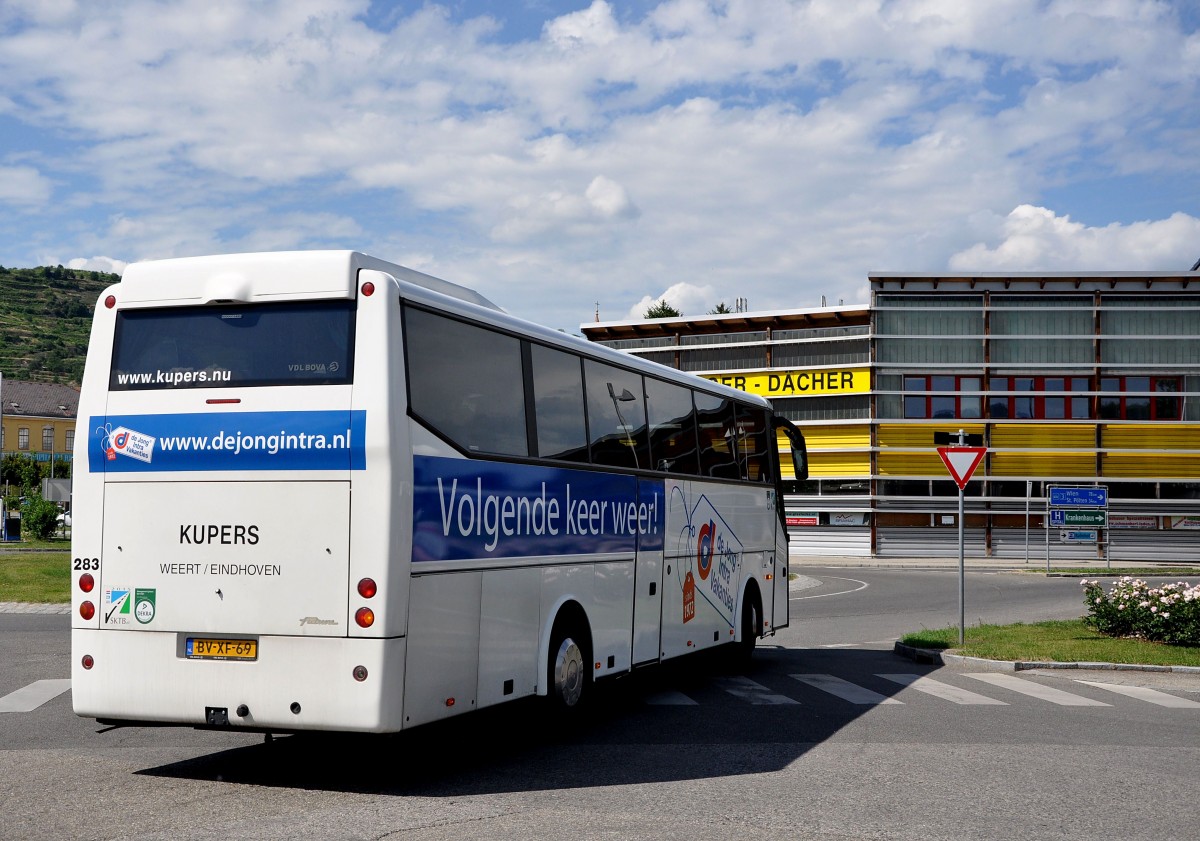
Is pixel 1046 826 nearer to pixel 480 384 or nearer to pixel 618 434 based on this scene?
pixel 480 384

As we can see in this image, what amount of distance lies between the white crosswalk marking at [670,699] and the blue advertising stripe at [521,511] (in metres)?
1.65

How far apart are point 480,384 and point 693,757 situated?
3.14 meters

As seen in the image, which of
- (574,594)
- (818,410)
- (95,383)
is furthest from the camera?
(818,410)

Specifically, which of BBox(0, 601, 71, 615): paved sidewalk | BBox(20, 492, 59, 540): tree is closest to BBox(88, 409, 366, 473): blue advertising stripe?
BBox(0, 601, 71, 615): paved sidewalk

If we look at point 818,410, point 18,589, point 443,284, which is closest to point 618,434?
point 443,284

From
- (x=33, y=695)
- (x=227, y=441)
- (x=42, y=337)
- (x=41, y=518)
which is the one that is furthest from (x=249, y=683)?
(x=42, y=337)

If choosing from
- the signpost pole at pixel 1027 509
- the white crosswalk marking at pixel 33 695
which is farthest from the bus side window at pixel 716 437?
the signpost pole at pixel 1027 509

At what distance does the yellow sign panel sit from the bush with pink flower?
4082 centimetres

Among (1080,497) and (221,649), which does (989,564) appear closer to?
(1080,497)

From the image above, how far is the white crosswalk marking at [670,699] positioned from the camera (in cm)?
1273

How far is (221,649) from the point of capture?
8.22 metres

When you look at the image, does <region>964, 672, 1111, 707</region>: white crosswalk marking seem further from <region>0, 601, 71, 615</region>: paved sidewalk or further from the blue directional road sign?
the blue directional road sign

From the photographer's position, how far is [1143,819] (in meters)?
7.40

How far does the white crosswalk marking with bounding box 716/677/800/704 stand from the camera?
12.9 m
